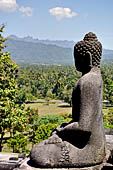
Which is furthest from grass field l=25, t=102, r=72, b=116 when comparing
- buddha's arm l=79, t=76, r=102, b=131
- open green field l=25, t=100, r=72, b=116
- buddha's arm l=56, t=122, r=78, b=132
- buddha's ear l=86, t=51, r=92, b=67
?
buddha's arm l=79, t=76, r=102, b=131

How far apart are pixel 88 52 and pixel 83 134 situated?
1.54 metres

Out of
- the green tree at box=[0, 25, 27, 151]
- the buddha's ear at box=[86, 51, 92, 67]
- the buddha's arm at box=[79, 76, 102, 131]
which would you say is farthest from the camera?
the green tree at box=[0, 25, 27, 151]

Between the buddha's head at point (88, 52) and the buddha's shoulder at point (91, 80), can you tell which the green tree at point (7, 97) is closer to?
the buddha's head at point (88, 52)

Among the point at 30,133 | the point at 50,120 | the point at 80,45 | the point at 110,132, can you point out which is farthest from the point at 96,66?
the point at 30,133

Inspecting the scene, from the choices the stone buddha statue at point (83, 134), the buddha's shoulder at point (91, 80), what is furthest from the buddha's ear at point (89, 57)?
the buddha's shoulder at point (91, 80)

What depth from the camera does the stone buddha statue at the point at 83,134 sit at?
14.7 feet

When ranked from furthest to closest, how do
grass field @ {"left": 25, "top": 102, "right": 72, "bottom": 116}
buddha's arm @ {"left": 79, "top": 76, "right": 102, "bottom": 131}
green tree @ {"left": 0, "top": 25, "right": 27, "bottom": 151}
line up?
grass field @ {"left": 25, "top": 102, "right": 72, "bottom": 116}, green tree @ {"left": 0, "top": 25, "right": 27, "bottom": 151}, buddha's arm @ {"left": 79, "top": 76, "right": 102, "bottom": 131}

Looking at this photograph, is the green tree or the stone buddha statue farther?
the green tree

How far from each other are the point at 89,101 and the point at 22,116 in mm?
9034

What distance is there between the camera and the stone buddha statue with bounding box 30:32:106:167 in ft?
14.7

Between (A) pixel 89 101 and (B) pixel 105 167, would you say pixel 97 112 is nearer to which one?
(A) pixel 89 101

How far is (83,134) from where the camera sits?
179 inches

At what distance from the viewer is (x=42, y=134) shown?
57.0ft

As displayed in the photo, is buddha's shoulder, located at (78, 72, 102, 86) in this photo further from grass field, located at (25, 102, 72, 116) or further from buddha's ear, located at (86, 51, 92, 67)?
grass field, located at (25, 102, 72, 116)
